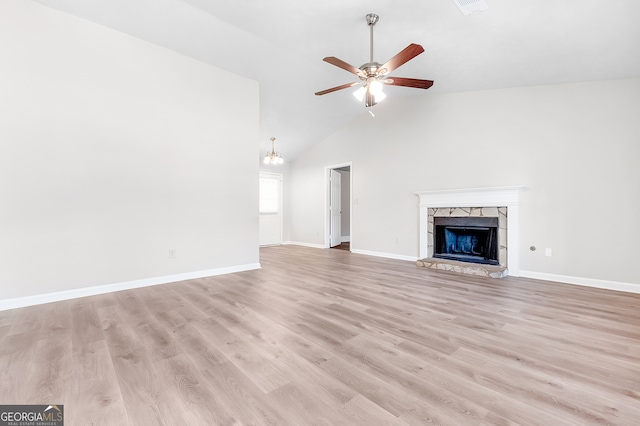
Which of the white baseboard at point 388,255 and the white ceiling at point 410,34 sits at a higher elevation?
the white ceiling at point 410,34

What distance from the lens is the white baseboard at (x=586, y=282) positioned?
11.8 ft

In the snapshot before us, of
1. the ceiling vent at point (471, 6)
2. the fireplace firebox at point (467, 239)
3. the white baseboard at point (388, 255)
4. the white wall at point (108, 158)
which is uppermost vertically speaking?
the ceiling vent at point (471, 6)

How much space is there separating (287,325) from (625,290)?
14.5 feet

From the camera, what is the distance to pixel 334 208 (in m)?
7.95

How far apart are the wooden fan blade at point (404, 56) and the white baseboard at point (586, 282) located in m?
3.77

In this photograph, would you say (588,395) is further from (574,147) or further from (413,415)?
(574,147)

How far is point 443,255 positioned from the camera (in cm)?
535

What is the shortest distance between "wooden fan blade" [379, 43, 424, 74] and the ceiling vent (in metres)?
0.63

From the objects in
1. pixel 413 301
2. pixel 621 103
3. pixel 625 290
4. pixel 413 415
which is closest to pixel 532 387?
pixel 413 415

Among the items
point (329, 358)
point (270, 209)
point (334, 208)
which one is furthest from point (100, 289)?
point (334, 208)

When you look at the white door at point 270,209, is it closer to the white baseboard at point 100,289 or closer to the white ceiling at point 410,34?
the white baseboard at point 100,289

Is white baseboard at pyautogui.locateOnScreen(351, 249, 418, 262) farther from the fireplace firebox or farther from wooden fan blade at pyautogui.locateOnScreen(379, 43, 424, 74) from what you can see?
wooden fan blade at pyautogui.locateOnScreen(379, 43, 424, 74)

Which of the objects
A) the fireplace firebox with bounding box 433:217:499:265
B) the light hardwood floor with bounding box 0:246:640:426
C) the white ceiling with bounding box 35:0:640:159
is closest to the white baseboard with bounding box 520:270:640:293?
the light hardwood floor with bounding box 0:246:640:426

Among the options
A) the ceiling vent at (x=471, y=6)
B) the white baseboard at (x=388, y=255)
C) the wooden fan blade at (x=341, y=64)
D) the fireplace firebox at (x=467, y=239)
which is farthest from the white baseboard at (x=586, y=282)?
the wooden fan blade at (x=341, y=64)
